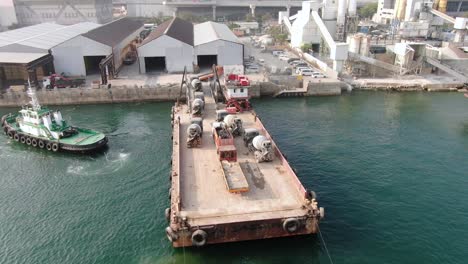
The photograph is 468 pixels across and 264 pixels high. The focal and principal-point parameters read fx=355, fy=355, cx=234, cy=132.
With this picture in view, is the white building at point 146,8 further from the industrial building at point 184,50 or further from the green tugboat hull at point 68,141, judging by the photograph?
the green tugboat hull at point 68,141

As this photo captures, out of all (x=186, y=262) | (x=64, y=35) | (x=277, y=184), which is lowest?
(x=186, y=262)

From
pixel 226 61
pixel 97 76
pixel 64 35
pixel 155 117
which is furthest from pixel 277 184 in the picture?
pixel 64 35

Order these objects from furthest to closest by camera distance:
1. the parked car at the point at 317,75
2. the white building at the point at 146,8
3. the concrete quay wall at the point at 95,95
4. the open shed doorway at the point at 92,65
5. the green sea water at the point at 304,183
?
the white building at the point at 146,8
the open shed doorway at the point at 92,65
the parked car at the point at 317,75
the concrete quay wall at the point at 95,95
the green sea water at the point at 304,183

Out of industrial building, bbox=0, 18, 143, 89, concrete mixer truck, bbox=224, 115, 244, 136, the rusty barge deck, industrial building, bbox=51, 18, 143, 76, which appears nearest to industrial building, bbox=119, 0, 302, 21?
industrial building, bbox=0, 18, 143, 89

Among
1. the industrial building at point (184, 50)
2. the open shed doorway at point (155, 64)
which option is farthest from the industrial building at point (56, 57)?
the industrial building at point (184, 50)

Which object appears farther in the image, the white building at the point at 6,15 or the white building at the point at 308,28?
the white building at the point at 6,15

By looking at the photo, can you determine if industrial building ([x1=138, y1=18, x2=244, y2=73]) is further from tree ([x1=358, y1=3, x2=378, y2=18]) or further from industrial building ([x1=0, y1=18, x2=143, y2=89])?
tree ([x1=358, y1=3, x2=378, y2=18])

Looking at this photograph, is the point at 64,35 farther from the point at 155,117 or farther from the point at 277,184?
the point at 277,184
